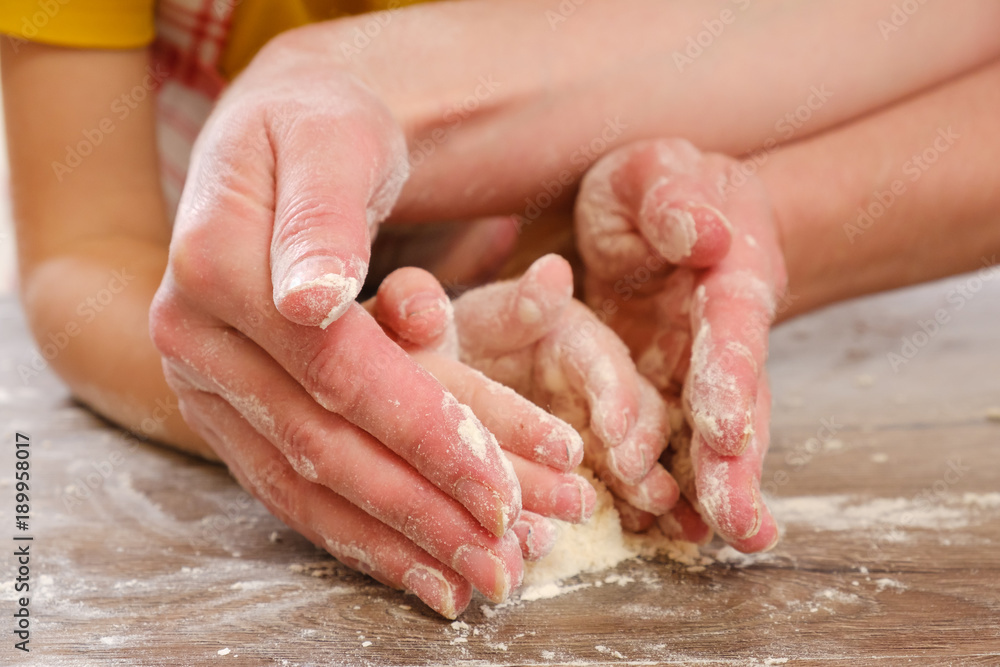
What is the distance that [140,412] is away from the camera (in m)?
0.88

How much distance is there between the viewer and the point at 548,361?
2.23ft

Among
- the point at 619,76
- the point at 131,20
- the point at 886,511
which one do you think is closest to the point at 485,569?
the point at 886,511

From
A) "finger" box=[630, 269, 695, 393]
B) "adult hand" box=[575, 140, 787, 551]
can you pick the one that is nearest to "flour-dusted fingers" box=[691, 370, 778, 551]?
"adult hand" box=[575, 140, 787, 551]

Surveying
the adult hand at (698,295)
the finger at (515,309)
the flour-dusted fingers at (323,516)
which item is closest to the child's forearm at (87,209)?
the flour-dusted fingers at (323,516)

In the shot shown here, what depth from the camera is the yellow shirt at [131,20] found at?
947 millimetres

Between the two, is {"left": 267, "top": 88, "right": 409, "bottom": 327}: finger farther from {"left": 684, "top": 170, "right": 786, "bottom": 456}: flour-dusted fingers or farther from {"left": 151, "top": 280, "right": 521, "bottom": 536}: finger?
{"left": 684, "top": 170, "right": 786, "bottom": 456}: flour-dusted fingers

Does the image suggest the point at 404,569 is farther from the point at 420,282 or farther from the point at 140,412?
the point at 140,412

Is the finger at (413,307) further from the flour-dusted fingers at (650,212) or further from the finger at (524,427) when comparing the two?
the flour-dusted fingers at (650,212)

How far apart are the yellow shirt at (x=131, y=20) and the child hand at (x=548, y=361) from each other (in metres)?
0.51

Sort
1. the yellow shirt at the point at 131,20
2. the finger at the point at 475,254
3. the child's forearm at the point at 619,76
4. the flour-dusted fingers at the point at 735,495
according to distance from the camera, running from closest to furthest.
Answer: the flour-dusted fingers at the point at 735,495
the child's forearm at the point at 619,76
the yellow shirt at the point at 131,20
the finger at the point at 475,254

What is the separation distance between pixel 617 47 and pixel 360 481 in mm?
570

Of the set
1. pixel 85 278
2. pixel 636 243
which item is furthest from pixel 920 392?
pixel 85 278

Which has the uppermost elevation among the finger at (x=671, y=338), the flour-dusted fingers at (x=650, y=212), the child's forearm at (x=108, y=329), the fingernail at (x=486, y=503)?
the flour-dusted fingers at (x=650, y=212)

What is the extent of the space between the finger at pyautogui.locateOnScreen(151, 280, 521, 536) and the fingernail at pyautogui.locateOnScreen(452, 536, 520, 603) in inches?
0.7
